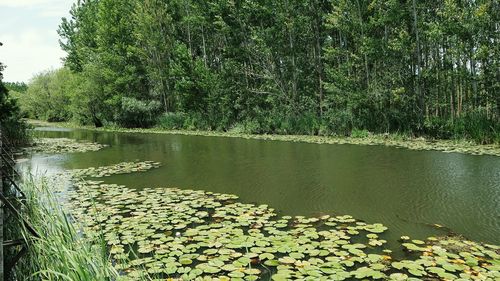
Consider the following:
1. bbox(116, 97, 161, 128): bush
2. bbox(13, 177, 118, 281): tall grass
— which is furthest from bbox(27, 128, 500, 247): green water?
bbox(116, 97, 161, 128): bush

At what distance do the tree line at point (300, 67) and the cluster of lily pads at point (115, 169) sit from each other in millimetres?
10892

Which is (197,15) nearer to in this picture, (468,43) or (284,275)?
(468,43)

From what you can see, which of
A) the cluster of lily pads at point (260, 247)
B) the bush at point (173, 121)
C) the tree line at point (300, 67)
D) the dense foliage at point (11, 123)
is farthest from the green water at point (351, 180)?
the bush at point (173, 121)

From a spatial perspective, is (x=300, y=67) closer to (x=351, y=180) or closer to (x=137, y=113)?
(x=137, y=113)

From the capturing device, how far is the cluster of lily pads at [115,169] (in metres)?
11.5

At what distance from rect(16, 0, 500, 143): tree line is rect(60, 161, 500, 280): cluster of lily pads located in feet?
36.8

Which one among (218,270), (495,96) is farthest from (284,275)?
(495,96)

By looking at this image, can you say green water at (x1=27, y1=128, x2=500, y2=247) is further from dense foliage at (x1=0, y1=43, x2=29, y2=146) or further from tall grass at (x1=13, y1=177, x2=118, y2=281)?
tall grass at (x1=13, y1=177, x2=118, y2=281)

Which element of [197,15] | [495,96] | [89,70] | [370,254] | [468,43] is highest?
[197,15]

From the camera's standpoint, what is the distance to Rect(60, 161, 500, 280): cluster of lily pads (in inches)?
170

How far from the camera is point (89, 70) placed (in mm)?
36156

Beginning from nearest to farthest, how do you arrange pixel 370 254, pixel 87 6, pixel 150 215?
pixel 370 254 → pixel 150 215 → pixel 87 6

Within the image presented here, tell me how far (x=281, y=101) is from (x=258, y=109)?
1.66m

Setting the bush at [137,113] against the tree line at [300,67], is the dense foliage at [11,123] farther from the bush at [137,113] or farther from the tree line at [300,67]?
the bush at [137,113]
